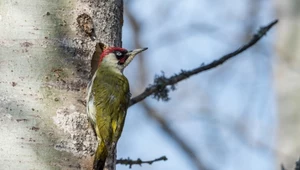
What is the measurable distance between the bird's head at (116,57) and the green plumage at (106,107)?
0.03 m

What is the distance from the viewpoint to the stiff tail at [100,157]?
2.39 metres

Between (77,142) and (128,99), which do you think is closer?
(77,142)

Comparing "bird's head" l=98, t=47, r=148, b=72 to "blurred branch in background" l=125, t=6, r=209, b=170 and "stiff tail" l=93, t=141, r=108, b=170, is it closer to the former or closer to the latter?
"stiff tail" l=93, t=141, r=108, b=170

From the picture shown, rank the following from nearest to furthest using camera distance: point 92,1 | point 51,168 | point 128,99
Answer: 1. point 51,168
2. point 92,1
3. point 128,99

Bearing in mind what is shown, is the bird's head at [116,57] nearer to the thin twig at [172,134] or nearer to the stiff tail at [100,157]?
the stiff tail at [100,157]

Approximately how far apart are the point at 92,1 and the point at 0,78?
1.57ft

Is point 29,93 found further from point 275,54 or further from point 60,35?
point 275,54

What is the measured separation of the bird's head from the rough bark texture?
7.4 inches

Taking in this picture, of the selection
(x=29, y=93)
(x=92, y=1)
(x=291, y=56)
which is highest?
(x=291, y=56)

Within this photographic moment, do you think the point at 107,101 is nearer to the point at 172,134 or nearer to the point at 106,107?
the point at 106,107

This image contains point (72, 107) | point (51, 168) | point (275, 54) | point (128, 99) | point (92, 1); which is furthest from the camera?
point (275, 54)

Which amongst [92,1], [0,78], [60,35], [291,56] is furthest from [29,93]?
[291,56]

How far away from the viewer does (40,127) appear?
2.30m

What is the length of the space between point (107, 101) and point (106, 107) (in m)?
0.04
